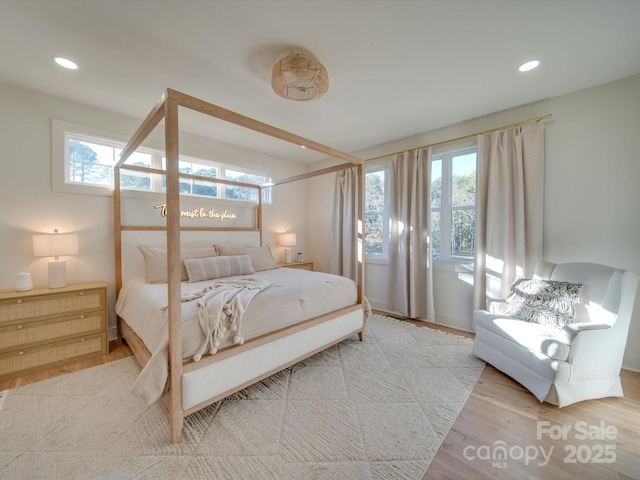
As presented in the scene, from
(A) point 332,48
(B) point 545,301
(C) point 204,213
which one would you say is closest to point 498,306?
(B) point 545,301

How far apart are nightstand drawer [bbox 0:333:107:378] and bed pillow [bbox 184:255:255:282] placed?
1.05 m

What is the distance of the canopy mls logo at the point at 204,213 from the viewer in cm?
330

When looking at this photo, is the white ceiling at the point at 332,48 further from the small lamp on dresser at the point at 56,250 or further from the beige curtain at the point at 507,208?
the small lamp on dresser at the point at 56,250

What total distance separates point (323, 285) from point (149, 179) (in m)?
2.67

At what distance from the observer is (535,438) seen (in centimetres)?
156

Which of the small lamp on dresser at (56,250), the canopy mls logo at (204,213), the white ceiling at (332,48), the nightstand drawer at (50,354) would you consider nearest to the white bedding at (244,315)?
the nightstand drawer at (50,354)

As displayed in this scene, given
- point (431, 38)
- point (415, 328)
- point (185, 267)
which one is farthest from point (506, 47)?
point (185, 267)

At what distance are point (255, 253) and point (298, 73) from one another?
93.0 inches

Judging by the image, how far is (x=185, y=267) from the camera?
113 inches

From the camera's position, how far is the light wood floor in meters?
1.34

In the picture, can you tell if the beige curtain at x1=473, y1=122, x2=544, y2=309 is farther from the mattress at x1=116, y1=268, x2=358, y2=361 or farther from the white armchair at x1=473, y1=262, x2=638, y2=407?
the mattress at x1=116, y1=268, x2=358, y2=361

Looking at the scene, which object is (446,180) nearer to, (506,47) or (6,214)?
(506,47)

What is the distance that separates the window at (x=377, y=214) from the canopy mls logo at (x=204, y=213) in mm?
2249
